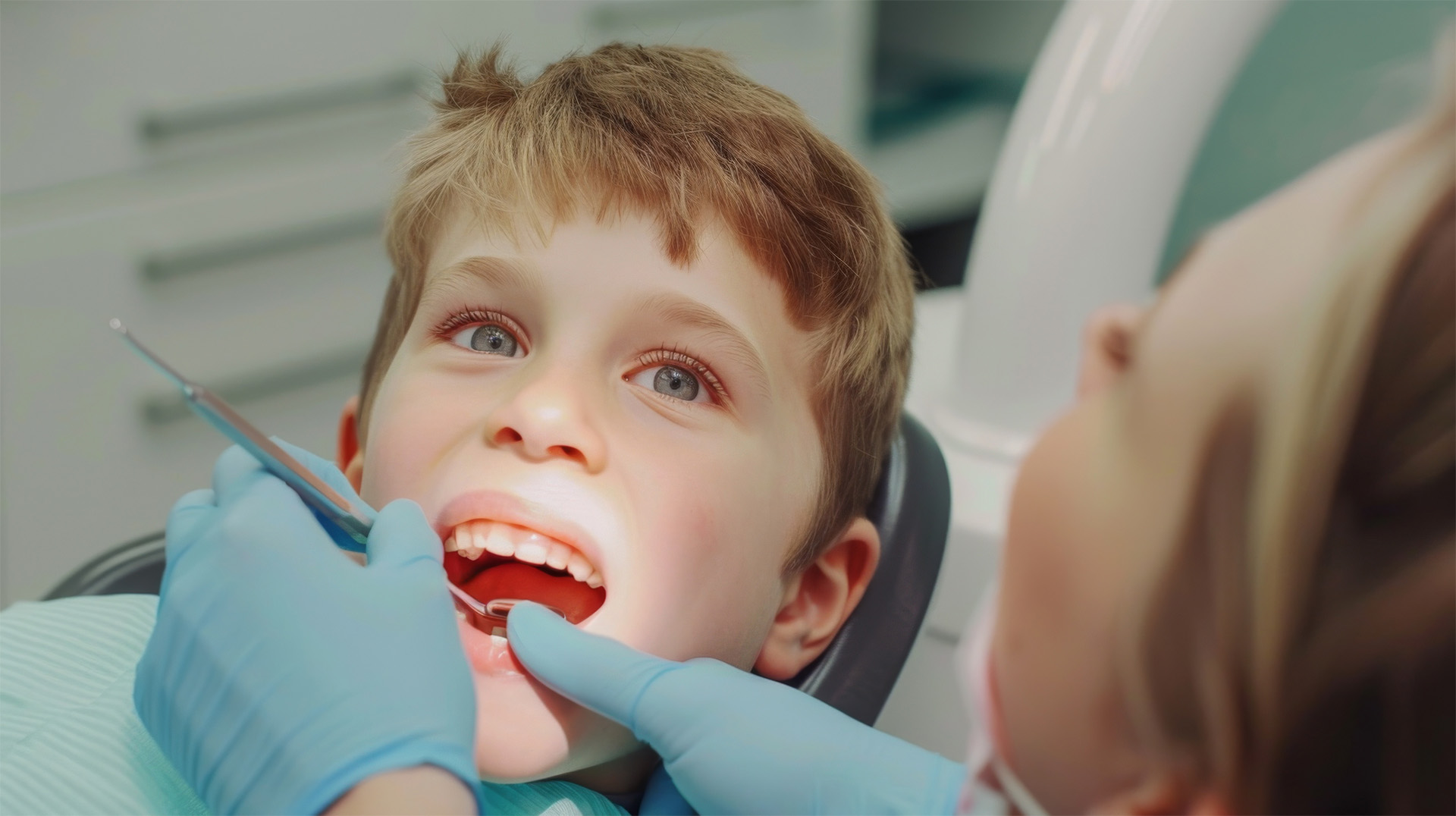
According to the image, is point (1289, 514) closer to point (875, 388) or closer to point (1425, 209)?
point (1425, 209)

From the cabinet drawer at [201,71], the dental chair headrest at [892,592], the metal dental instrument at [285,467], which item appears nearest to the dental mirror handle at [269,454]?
the metal dental instrument at [285,467]

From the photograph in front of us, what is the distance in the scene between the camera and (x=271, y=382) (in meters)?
1.65

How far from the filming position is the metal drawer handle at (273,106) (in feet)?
4.82

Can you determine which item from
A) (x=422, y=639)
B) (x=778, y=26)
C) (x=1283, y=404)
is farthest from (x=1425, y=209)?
(x=778, y=26)

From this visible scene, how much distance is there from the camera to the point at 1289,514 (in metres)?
0.33

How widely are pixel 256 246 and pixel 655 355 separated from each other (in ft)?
3.26

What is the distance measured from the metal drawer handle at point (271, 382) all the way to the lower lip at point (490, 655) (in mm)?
977

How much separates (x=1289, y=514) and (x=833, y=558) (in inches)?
22.1

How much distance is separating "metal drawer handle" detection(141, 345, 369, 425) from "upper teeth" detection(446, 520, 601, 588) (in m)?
0.96

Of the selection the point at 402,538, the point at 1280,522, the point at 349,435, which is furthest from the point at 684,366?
the point at 1280,522

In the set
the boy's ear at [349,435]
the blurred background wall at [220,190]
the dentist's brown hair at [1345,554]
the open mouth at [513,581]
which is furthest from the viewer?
the blurred background wall at [220,190]

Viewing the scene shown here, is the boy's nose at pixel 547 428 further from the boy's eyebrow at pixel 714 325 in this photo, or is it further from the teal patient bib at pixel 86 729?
the teal patient bib at pixel 86 729

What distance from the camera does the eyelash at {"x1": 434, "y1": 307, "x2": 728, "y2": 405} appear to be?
761mm

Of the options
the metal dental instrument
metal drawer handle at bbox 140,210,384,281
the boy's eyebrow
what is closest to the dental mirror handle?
the metal dental instrument
